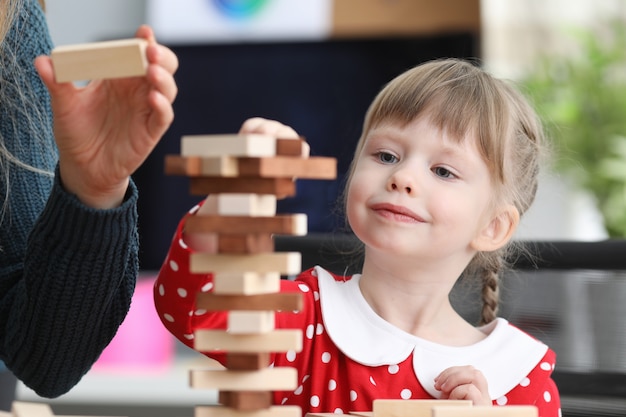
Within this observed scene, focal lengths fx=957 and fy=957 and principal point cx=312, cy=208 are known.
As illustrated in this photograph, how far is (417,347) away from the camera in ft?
3.28

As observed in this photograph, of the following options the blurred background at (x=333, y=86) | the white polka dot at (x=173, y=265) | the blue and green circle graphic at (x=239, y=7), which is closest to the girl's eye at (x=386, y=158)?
the white polka dot at (x=173, y=265)

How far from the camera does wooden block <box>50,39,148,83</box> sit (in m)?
0.66

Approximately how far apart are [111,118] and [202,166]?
0.39 ft

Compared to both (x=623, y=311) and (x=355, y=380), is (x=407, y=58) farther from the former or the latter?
(x=355, y=380)

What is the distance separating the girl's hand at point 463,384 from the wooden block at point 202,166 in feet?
1.15

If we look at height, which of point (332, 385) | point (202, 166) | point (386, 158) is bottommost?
point (332, 385)

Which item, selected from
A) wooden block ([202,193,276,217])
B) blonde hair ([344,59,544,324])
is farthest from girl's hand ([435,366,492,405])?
wooden block ([202,193,276,217])

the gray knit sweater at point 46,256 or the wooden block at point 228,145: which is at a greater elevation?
the wooden block at point 228,145

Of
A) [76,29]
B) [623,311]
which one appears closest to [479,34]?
[76,29]

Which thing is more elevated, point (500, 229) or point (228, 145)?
point (228, 145)

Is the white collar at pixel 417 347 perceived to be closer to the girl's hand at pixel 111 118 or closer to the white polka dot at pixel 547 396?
the white polka dot at pixel 547 396

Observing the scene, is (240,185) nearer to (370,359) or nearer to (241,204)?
(241,204)

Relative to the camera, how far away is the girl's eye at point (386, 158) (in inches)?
39.8

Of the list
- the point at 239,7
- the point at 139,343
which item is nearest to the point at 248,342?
the point at 139,343
